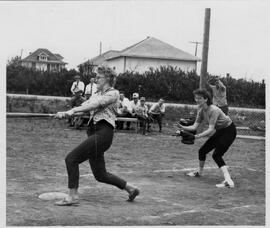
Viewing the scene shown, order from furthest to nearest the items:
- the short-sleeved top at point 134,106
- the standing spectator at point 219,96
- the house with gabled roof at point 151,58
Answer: the house with gabled roof at point 151,58 → the short-sleeved top at point 134,106 → the standing spectator at point 219,96

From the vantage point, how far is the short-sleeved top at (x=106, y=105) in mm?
6258

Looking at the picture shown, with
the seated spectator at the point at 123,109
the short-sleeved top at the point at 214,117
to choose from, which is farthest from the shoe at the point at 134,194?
the seated spectator at the point at 123,109

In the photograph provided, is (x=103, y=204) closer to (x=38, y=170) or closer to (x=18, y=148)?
(x=38, y=170)

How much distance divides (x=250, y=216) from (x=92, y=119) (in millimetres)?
2291

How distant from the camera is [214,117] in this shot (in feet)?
26.6

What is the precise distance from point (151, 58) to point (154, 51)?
5.11ft

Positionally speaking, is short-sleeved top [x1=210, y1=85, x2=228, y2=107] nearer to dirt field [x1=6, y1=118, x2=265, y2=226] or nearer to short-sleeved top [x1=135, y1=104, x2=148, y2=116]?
dirt field [x1=6, y1=118, x2=265, y2=226]

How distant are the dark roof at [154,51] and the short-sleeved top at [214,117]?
4520 cm

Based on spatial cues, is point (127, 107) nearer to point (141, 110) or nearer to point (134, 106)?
point (134, 106)

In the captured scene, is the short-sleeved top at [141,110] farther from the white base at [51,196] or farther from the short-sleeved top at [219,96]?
the white base at [51,196]

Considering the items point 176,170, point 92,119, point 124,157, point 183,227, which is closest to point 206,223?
point 183,227

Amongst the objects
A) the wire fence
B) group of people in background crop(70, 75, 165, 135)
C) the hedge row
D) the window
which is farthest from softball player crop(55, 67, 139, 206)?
the window

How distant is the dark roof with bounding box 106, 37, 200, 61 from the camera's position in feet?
178

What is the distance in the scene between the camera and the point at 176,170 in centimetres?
959
